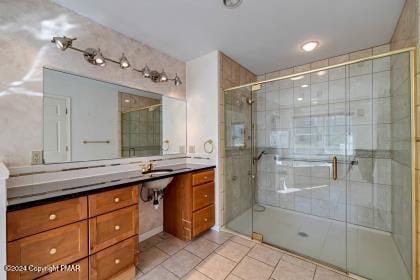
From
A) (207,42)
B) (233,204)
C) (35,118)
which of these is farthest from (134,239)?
(207,42)

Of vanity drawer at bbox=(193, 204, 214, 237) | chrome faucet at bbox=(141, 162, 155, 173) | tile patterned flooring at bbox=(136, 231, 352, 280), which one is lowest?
A: tile patterned flooring at bbox=(136, 231, 352, 280)

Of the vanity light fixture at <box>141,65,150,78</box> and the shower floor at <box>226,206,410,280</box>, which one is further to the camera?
the vanity light fixture at <box>141,65,150,78</box>

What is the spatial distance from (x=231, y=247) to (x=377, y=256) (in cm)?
151

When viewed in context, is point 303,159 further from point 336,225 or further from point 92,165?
point 92,165

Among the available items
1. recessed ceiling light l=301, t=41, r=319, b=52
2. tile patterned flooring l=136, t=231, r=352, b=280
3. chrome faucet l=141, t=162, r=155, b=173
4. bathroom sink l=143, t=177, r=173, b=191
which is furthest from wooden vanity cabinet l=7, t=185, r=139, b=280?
A: recessed ceiling light l=301, t=41, r=319, b=52

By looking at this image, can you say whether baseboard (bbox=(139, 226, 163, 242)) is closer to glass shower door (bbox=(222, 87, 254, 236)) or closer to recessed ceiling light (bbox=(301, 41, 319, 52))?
glass shower door (bbox=(222, 87, 254, 236))

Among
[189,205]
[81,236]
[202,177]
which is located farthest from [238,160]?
[81,236]

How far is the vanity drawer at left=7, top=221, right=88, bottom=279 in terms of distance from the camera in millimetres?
1039

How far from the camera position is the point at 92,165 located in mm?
1803

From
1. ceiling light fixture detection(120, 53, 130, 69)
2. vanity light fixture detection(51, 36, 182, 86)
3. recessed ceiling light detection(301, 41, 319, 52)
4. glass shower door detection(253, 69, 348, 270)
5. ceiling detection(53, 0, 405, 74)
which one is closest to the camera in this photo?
vanity light fixture detection(51, 36, 182, 86)

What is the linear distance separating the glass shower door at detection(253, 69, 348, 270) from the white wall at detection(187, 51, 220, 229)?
785mm

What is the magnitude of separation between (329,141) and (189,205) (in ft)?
7.15

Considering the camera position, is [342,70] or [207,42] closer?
[207,42]

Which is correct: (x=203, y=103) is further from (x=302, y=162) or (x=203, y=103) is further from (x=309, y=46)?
(x=302, y=162)
